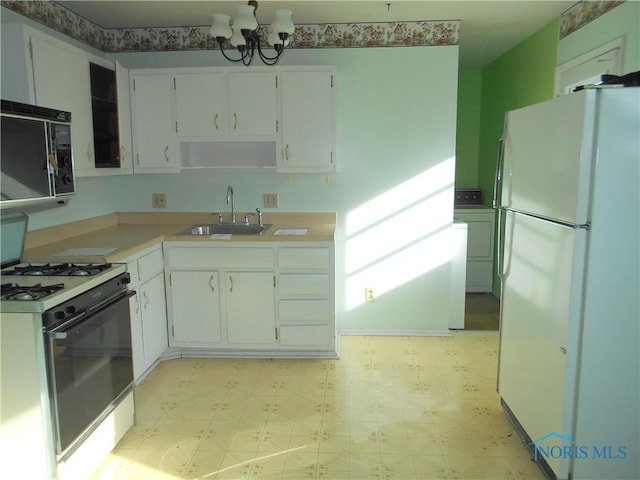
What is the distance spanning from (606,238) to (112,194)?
11.4 feet

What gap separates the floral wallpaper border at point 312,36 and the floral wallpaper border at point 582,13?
72cm

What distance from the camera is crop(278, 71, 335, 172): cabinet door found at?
11.5 ft

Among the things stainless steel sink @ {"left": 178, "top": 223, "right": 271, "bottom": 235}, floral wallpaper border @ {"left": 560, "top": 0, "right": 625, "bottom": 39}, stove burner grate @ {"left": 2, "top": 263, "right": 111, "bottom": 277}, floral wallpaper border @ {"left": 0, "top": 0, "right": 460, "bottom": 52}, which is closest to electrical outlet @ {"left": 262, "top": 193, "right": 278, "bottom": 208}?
stainless steel sink @ {"left": 178, "top": 223, "right": 271, "bottom": 235}

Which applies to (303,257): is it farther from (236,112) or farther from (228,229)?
(236,112)

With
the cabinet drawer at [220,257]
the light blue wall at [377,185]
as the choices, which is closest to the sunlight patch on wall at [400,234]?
the light blue wall at [377,185]

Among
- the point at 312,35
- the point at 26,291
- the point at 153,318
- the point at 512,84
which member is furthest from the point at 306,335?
the point at 512,84

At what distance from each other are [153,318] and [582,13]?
3.44 metres

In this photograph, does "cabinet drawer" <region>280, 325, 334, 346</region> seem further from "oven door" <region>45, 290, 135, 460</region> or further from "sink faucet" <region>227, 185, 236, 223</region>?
"oven door" <region>45, 290, 135, 460</region>

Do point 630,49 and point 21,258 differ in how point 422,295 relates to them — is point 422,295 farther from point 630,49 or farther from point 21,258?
point 21,258

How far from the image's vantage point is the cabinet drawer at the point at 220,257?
11.0ft

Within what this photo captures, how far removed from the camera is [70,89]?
2.83m

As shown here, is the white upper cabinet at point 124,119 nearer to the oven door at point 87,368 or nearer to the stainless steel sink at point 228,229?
the stainless steel sink at point 228,229

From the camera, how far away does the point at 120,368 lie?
7.91ft

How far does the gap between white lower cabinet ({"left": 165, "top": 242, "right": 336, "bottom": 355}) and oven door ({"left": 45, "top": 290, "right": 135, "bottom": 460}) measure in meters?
0.90
